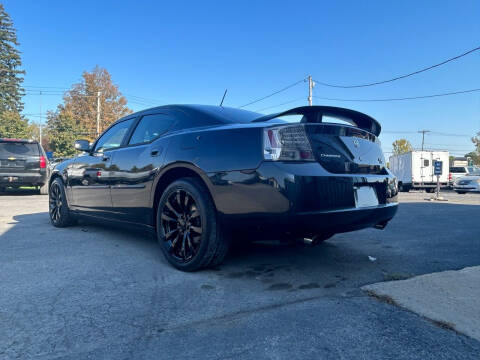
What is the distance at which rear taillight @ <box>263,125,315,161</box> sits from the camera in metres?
2.44

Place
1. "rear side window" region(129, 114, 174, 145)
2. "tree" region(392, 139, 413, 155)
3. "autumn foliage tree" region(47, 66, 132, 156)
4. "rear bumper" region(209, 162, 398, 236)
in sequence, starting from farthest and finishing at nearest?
"tree" region(392, 139, 413, 155) → "autumn foliage tree" region(47, 66, 132, 156) → "rear side window" region(129, 114, 174, 145) → "rear bumper" region(209, 162, 398, 236)

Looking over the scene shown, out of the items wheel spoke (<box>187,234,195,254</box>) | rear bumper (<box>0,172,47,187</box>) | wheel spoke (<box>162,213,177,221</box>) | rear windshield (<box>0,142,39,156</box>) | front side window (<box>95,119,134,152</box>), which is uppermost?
rear windshield (<box>0,142,39,156</box>)

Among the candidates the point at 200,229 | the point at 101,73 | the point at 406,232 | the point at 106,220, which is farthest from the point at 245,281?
the point at 101,73

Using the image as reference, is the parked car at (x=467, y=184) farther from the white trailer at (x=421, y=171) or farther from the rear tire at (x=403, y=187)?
the rear tire at (x=403, y=187)

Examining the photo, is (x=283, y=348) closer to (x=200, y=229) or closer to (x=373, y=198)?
(x=200, y=229)

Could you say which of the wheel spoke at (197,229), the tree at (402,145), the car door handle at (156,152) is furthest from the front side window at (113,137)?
the tree at (402,145)

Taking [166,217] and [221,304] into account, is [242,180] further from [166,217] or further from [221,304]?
[166,217]

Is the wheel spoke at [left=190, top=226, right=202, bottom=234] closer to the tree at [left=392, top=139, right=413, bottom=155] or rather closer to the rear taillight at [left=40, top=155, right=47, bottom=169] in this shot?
the rear taillight at [left=40, top=155, right=47, bottom=169]

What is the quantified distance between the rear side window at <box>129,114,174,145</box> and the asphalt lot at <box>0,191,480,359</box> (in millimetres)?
1142

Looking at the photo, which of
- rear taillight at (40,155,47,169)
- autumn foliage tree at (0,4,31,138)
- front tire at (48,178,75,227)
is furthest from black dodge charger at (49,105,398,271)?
autumn foliage tree at (0,4,31,138)

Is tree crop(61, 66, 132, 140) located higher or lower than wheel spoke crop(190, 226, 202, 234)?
higher

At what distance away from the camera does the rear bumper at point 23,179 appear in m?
9.75

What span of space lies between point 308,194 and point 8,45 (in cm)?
6306

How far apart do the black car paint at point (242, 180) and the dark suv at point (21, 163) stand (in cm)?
772
